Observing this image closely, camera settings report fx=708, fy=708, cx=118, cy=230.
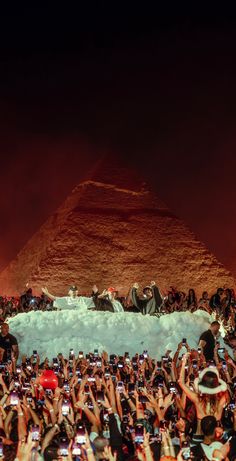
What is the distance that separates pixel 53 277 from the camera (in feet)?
167

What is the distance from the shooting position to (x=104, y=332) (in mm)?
17734

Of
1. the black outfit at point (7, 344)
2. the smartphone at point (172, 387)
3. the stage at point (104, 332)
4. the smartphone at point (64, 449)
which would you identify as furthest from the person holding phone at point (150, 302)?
the smartphone at point (64, 449)

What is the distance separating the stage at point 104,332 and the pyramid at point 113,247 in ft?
96.9

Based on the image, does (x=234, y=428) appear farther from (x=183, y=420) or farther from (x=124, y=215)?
(x=124, y=215)

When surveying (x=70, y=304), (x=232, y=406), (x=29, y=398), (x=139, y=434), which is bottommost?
(x=139, y=434)

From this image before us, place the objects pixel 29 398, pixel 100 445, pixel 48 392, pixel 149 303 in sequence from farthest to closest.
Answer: pixel 149 303, pixel 48 392, pixel 29 398, pixel 100 445

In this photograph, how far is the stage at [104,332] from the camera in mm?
17203

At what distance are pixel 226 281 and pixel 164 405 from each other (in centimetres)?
4541

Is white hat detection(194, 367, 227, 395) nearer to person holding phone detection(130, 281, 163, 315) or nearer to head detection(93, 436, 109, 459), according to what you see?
head detection(93, 436, 109, 459)

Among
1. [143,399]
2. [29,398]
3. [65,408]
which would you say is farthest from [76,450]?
[29,398]

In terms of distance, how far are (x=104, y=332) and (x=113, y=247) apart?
117ft

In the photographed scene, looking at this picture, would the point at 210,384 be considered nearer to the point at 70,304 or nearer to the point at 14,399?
the point at 14,399

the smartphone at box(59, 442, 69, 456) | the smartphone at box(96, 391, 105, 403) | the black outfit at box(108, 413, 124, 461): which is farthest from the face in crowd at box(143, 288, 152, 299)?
the smartphone at box(59, 442, 69, 456)

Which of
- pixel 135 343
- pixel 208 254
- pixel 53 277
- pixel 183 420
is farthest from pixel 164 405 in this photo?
pixel 208 254
